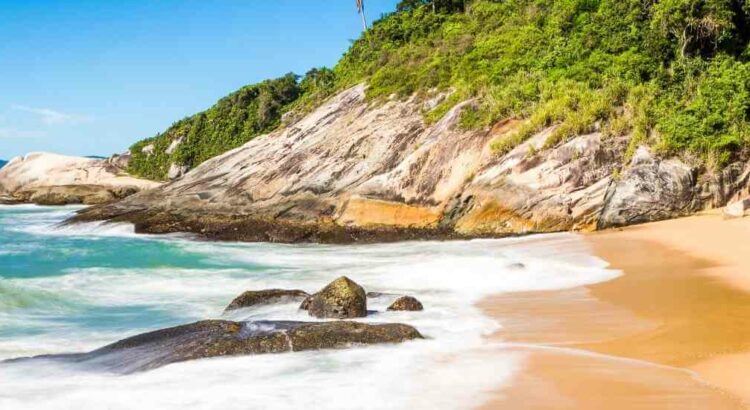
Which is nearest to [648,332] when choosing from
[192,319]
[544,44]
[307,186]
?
[192,319]

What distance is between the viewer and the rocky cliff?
61.0 ft

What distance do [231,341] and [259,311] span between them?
106 inches

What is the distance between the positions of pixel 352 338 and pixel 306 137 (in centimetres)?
2249

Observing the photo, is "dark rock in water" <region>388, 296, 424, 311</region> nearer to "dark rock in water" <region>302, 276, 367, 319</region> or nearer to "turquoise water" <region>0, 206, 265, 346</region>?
"dark rock in water" <region>302, 276, 367, 319</region>

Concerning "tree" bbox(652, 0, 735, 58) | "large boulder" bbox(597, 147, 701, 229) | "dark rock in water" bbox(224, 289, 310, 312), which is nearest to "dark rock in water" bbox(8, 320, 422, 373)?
"dark rock in water" bbox(224, 289, 310, 312)

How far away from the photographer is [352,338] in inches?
311

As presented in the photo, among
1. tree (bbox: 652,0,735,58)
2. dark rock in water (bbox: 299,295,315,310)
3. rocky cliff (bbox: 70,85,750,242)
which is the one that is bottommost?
dark rock in water (bbox: 299,295,315,310)

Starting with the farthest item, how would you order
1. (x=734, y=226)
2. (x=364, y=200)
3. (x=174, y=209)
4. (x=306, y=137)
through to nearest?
(x=306, y=137), (x=174, y=209), (x=364, y=200), (x=734, y=226)

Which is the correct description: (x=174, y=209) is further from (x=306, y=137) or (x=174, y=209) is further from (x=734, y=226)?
(x=734, y=226)

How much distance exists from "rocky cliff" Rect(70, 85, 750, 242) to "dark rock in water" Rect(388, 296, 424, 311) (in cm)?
985

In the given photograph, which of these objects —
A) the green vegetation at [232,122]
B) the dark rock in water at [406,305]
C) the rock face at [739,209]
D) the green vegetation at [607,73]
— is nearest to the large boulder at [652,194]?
the green vegetation at [607,73]

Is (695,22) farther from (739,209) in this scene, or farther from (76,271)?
(76,271)

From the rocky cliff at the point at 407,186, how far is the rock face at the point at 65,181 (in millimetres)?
15914

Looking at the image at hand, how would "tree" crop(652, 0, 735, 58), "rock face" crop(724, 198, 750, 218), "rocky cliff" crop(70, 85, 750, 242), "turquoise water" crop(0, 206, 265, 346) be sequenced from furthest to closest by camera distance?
1. "tree" crop(652, 0, 735, 58)
2. "rocky cliff" crop(70, 85, 750, 242)
3. "rock face" crop(724, 198, 750, 218)
4. "turquoise water" crop(0, 206, 265, 346)
